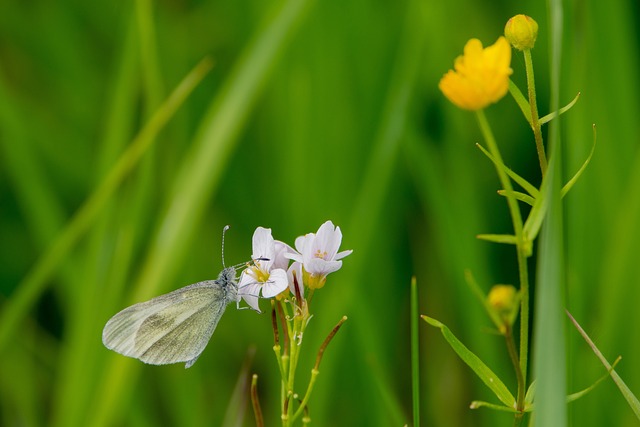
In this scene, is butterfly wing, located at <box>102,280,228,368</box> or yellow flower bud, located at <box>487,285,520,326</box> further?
butterfly wing, located at <box>102,280,228,368</box>

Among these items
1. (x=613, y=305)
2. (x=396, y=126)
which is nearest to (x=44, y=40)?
(x=396, y=126)

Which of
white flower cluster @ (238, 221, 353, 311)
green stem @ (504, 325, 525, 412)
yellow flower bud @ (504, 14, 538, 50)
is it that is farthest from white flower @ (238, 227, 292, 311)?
yellow flower bud @ (504, 14, 538, 50)

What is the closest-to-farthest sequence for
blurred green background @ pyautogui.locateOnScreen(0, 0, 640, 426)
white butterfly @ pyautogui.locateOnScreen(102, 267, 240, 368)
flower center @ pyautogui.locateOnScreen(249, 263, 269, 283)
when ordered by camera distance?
flower center @ pyautogui.locateOnScreen(249, 263, 269, 283) → white butterfly @ pyautogui.locateOnScreen(102, 267, 240, 368) → blurred green background @ pyautogui.locateOnScreen(0, 0, 640, 426)

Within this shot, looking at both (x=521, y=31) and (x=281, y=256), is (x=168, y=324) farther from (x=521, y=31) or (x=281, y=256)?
(x=521, y=31)

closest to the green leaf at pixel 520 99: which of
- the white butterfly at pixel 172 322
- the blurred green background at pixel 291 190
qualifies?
the white butterfly at pixel 172 322

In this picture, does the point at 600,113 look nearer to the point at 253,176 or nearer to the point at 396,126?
the point at 396,126

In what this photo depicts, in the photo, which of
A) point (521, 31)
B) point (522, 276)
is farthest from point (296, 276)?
point (521, 31)

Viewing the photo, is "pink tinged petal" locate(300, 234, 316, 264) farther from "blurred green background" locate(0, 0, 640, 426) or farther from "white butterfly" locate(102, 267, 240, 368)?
"blurred green background" locate(0, 0, 640, 426)
